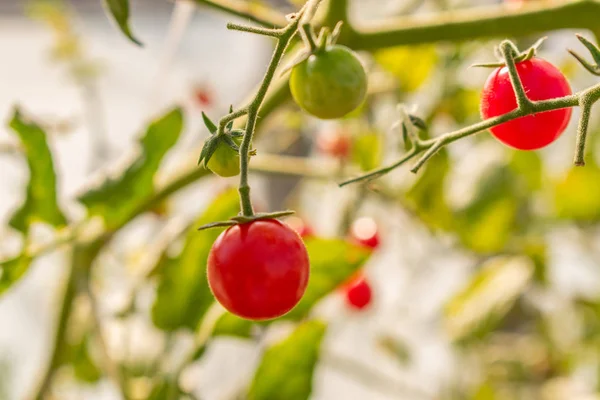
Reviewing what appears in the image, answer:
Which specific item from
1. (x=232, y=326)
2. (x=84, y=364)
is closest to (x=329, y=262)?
(x=232, y=326)

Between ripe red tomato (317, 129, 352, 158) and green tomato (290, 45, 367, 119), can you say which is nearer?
green tomato (290, 45, 367, 119)

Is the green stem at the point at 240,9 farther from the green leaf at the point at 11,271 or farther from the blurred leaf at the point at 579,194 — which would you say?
the blurred leaf at the point at 579,194

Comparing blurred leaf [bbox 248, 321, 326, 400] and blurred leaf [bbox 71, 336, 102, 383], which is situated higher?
blurred leaf [bbox 248, 321, 326, 400]

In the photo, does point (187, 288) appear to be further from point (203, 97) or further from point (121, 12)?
point (203, 97)

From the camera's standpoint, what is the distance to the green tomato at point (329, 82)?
35cm

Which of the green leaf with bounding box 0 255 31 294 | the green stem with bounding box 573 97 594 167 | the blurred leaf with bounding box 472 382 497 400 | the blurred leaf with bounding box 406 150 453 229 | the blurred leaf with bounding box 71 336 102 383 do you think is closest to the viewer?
the green stem with bounding box 573 97 594 167

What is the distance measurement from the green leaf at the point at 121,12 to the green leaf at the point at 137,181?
0.10 meters

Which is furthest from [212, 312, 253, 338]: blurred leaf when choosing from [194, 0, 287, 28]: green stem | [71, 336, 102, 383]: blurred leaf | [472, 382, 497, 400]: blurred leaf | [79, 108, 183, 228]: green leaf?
[472, 382, 497, 400]: blurred leaf

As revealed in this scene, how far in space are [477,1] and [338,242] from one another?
136 cm

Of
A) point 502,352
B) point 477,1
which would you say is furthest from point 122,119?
point 502,352

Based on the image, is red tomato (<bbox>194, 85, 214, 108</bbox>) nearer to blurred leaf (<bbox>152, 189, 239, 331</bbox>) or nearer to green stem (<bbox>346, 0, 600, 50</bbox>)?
blurred leaf (<bbox>152, 189, 239, 331</bbox>)

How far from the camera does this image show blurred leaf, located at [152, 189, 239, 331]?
0.62 meters

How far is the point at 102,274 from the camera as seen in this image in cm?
121

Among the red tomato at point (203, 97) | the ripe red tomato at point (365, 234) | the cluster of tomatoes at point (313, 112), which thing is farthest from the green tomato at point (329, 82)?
the red tomato at point (203, 97)
